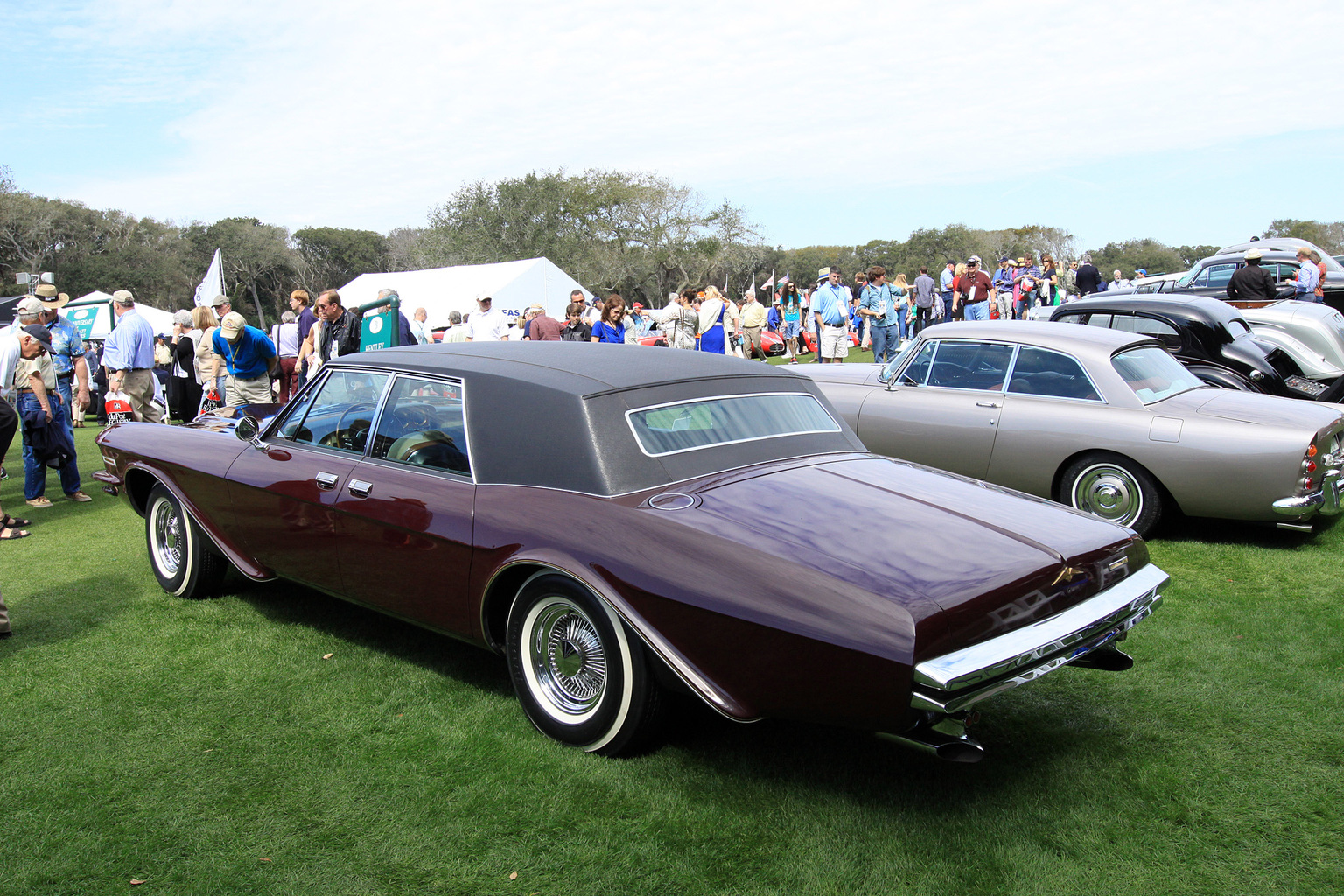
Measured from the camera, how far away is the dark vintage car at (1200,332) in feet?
26.7

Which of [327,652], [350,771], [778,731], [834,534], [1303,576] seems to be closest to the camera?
[834,534]

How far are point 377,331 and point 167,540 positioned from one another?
4.36 metres

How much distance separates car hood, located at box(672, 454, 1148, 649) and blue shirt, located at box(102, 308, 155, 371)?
837cm

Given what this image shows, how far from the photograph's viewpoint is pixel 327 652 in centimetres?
434

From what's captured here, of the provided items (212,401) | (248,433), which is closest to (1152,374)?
(248,433)

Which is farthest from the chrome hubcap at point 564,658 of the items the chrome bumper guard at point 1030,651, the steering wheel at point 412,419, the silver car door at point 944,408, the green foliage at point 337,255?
the green foliage at point 337,255

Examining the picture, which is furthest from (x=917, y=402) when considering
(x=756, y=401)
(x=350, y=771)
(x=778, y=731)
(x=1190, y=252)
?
(x=1190, y=252)

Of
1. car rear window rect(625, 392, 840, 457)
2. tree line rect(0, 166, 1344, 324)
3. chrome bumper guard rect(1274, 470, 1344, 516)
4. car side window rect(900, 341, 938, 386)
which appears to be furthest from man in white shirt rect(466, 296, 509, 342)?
tree line rect(0, 166, 1344, 324)

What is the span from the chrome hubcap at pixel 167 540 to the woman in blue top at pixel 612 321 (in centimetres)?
662

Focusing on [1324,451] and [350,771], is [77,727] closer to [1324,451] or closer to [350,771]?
[350,771]

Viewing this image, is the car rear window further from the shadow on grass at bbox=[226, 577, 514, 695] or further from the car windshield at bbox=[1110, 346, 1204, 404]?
the car windshield at bbox=[1110, 346, 1204, 404]

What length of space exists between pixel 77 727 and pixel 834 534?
3.09 m

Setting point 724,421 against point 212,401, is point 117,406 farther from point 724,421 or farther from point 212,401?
point 724,421

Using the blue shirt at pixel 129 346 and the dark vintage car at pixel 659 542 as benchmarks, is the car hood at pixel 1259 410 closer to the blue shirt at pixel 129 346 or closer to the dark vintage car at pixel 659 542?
the dark vintage car at pixel 659 542
